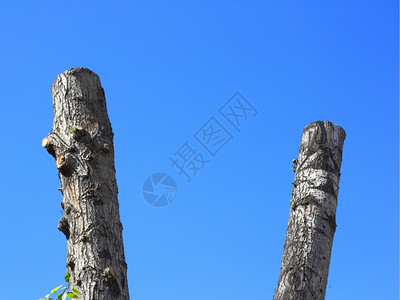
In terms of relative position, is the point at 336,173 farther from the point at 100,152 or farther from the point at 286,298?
the point at 100,152

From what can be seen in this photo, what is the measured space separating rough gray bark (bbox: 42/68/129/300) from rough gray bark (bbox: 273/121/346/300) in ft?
6.42

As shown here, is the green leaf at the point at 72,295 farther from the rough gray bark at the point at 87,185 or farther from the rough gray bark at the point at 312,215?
the rough gray bark at the point at 312,215

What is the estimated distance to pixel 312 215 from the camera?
5.58 m

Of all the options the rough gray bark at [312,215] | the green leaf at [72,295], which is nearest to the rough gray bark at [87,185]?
the green leaf at [72,295]

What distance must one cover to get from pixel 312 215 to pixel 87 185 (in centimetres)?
250

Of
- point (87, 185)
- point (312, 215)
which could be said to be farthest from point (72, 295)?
point (312, 215)

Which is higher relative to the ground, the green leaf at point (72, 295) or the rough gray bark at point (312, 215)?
the rough gray bark at point (312, 215)

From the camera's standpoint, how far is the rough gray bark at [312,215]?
5.26 m

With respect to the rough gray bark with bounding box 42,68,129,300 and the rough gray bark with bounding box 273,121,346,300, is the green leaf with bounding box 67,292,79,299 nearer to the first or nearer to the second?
the rough gray bark with bounding box 42,68,129,300

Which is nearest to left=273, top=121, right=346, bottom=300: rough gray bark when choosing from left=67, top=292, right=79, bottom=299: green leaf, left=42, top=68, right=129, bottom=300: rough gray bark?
left=42, top=68, right=129, bottom=300: rough gray bark

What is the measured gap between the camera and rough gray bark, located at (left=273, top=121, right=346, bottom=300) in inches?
207

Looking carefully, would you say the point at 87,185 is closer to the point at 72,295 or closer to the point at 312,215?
the point at 72,295

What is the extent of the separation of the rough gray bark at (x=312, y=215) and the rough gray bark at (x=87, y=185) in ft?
6.42

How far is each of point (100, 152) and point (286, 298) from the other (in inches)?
90.9
